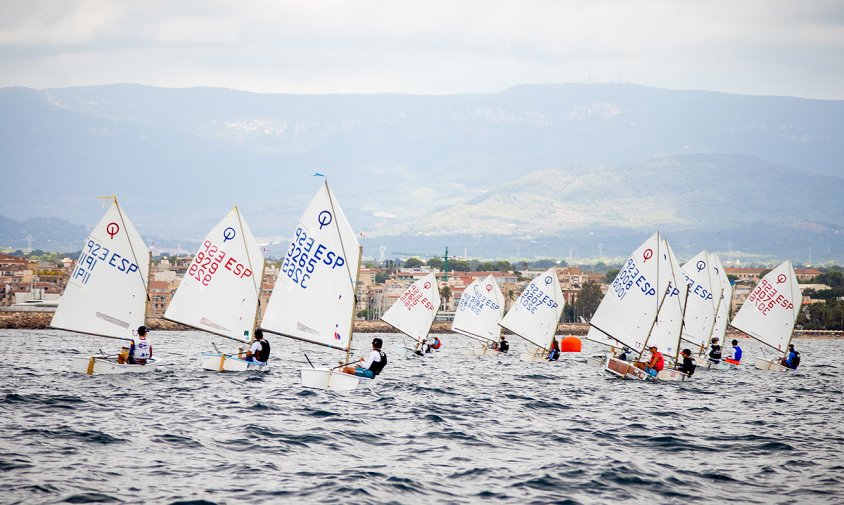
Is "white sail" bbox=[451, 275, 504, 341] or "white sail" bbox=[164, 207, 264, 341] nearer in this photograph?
"white sail" bbox=[164, 207, 264, 341]

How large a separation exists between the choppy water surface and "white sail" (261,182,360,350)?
87.6 inches

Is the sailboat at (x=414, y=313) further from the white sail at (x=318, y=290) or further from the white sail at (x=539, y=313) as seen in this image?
the white sail at (x=318, y=290)

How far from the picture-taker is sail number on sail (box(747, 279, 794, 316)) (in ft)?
210

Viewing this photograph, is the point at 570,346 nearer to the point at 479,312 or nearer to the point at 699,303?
the point at 479,312

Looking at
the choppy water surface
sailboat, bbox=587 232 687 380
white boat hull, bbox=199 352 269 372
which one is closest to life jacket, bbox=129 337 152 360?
the choppy water surface

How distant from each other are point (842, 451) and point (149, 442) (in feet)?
57.7

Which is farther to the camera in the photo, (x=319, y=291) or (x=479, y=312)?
(x=479, y=312)

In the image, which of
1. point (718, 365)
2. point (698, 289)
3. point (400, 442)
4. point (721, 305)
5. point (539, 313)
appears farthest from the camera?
point (721, 305)

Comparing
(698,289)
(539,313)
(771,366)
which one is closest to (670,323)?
(771,366)

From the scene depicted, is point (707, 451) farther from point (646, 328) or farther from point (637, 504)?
point (646, 328)

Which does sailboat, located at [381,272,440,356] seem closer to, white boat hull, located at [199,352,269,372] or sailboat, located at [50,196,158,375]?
white boat hull, located at [199,352,269,372]

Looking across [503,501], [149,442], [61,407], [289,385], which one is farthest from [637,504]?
[289,385]

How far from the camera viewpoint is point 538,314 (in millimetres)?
65938

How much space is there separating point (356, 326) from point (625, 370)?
11633cm
